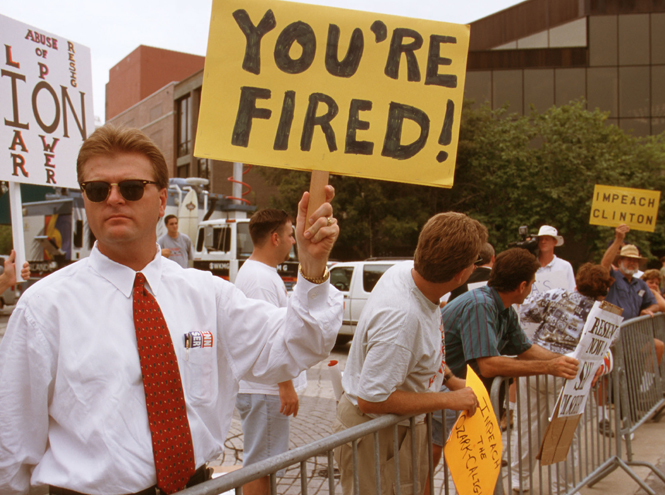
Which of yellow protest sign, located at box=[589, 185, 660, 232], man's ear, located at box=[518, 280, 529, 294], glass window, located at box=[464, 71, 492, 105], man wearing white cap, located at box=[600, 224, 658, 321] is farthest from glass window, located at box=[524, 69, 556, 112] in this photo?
man's ear, located at box=[518, 280, 529, 294]

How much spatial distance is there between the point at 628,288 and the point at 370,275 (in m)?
5.08

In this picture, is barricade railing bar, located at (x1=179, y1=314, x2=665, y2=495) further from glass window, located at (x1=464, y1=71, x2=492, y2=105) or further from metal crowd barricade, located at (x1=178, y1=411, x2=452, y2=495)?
glass window, located at (x1=464, y1=71, x2=492, y2=105)

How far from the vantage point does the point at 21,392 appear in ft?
4.69

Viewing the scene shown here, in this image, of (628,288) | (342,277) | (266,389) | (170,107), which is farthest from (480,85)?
(266,389)

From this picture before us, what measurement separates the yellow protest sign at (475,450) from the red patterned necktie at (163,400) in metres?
1.26

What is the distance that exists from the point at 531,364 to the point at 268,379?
192 cm

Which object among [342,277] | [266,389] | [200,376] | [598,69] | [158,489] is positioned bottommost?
[342,277]

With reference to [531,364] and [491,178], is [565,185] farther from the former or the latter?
[531,364]

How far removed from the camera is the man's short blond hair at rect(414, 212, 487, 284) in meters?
2.46

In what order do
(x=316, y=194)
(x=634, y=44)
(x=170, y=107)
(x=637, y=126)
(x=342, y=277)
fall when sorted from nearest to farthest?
(x=316, y=194)
(x=342, y=277)
(x=637, y=126)
(x=634, y=44)
(x=170, y=107)

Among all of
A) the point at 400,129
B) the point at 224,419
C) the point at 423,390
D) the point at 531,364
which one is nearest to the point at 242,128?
the point at 400,129

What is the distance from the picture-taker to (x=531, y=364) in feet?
10.5

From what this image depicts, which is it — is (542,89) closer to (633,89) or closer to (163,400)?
(633,89)

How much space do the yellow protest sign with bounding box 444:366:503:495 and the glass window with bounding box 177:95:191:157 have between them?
33606mm
